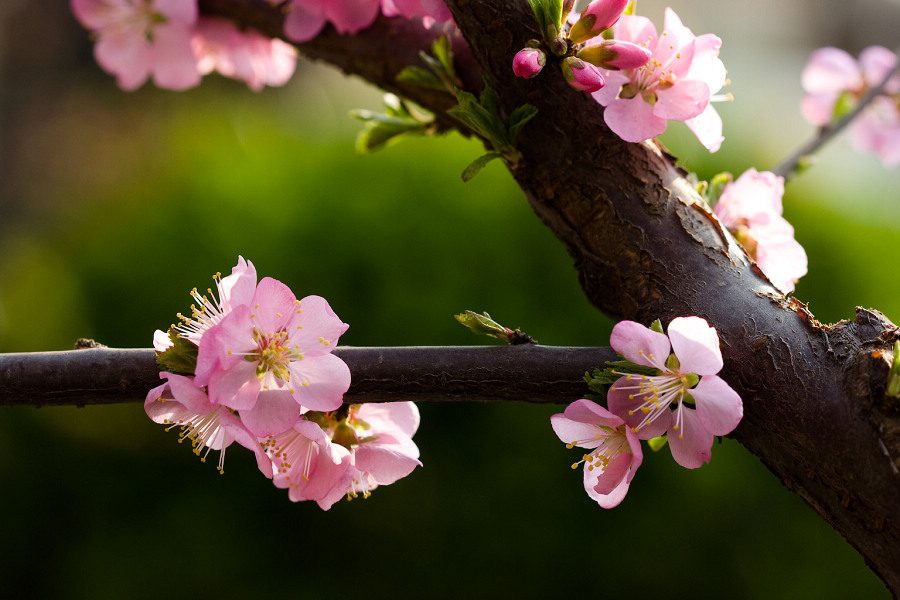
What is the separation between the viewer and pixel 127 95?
5449mm

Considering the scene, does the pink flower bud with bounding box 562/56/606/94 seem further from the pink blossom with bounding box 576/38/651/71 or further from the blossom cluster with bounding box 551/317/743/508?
the blossom cluster with bounding box 551/317/743/508

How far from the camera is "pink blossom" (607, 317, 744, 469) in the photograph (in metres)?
0.51

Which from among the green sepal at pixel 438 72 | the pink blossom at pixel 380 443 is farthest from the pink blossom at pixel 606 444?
the green sepal at pixel 438 72

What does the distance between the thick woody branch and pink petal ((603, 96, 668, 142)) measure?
0.55 ft

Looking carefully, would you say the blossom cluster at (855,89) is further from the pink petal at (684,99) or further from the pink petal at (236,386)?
the pink petal at (236,386)

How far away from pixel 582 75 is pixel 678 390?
0.23 meters

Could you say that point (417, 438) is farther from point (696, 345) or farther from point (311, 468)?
point (696, 345)

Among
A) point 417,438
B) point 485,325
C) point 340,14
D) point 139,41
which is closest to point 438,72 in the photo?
point 340,14

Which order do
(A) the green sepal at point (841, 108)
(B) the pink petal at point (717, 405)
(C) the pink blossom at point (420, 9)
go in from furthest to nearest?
1. (A) the green sepal at point (841, 108)
2. (C) the pink blossom at point (420, 9)
3. (B) the pink petal at point (717, 405)

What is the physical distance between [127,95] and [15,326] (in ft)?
12.5

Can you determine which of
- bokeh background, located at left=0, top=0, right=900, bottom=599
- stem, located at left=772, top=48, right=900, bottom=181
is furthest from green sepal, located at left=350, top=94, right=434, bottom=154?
bokeh background, located at left=0, top=0, right=900, bottom=599

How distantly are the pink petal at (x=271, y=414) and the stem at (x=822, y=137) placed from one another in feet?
2.20

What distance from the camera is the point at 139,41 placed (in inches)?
42.3

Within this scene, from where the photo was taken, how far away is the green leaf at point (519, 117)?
0.60m
